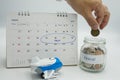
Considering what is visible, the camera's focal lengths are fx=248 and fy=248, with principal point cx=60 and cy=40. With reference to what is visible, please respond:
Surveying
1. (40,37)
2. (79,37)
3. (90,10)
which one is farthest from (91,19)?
(79,37)

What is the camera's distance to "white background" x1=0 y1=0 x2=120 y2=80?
64 centimetres

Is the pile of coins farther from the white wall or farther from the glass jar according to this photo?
the white wall

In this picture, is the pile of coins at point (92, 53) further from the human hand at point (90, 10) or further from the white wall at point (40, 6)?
the white wall at point (40, 6)

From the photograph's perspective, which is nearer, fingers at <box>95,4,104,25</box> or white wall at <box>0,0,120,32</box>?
fingers at <box>95,4,104,25</box>

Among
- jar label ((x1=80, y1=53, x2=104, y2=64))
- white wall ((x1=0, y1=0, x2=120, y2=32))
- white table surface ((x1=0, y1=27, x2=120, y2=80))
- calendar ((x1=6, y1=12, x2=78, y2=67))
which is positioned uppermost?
white wall ((x1=0, y1=0, x2=120, y2=32))

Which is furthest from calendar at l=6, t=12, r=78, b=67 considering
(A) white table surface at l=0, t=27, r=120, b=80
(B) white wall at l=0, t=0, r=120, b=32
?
(B) white wall at l=0, t=0, r=120, b=32

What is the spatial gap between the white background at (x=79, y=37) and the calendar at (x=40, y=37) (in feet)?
0.12

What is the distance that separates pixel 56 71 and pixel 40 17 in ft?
0.51

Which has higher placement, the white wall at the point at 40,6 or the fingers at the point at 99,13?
the white wall at the point at 40,6

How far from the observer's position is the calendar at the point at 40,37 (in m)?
0.67

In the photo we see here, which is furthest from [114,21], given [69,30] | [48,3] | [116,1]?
[69,30]

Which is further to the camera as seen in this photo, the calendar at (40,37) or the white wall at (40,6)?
the white wall at (40,6)

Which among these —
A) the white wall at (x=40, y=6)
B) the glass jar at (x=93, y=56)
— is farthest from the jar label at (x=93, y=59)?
the white wall at (x=40, y=6)

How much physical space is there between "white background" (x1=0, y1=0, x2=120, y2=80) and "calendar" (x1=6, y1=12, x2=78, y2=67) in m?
0.04
